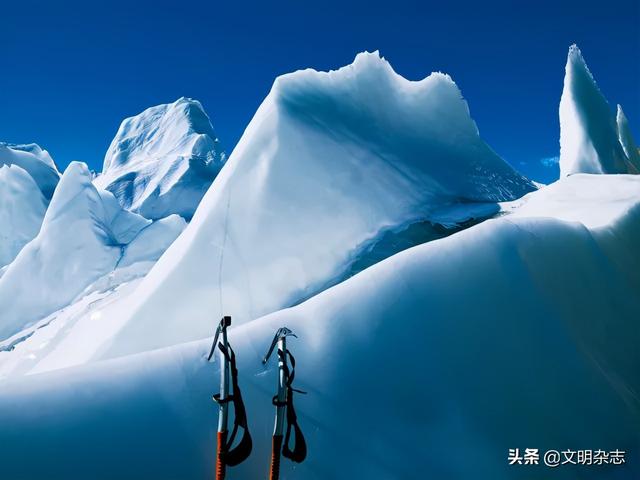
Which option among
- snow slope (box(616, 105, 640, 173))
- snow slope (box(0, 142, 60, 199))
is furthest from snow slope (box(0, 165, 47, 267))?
snow slope (box(616, 105, 640, 173))

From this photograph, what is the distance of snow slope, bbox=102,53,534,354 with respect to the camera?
3.61 metres

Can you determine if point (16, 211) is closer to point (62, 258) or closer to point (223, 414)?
point (62, 258)

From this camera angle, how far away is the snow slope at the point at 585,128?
7.78 m

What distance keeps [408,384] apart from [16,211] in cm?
1594

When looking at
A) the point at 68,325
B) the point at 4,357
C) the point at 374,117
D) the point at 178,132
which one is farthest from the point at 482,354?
the point at 178,132

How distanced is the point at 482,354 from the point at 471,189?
11.0ft

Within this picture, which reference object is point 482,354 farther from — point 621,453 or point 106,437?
point 106,437

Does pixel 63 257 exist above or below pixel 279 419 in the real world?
above

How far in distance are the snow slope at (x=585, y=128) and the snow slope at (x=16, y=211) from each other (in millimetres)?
15005

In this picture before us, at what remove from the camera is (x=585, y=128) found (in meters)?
8.06

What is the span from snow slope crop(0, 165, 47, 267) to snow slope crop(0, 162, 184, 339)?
4850mm

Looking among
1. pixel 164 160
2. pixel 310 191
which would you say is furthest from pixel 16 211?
pixel 310 191

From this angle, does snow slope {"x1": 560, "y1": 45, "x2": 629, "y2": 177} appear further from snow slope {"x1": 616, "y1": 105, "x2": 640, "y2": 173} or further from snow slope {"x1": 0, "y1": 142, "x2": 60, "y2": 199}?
snow slope {"x1": 0, "y1": 142, "x2": 60, "y2": 199}

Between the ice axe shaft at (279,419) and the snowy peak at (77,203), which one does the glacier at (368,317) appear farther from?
the snowy peak at (77,203)
